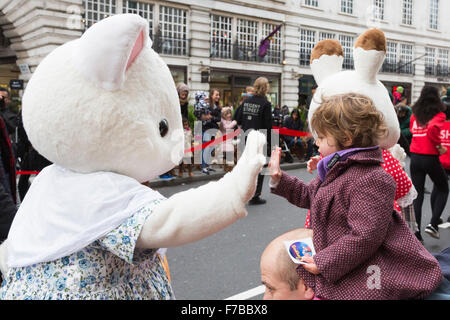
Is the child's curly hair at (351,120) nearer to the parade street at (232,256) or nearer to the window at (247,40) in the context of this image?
the parade street at (232,256)

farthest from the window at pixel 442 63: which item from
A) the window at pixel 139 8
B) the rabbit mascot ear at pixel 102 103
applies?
the rabbit mascot ear at pixel 102 103

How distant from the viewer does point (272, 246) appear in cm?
149

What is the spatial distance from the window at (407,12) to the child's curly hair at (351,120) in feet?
84.8

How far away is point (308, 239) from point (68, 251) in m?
0.88

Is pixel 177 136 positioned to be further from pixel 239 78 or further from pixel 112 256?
pixel 239 78

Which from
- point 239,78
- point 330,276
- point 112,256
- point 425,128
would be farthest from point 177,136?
point 239,78

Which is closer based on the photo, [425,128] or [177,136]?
[177,136]

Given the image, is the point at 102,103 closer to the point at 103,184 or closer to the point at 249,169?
the point at 103,184

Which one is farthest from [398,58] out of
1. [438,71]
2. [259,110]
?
[259,110]

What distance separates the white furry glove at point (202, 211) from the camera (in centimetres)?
120

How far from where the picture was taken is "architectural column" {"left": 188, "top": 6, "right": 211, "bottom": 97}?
1839 cm

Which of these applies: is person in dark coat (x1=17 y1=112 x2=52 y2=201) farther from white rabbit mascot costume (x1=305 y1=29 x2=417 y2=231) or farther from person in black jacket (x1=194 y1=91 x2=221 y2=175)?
person in black jacket (x1=194 y1=91 x2=221 y2=175)

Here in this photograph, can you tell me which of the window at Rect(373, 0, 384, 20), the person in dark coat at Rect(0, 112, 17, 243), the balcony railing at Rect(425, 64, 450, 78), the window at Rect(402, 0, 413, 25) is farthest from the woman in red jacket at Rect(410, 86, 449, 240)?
the balcony railing at Rect(425, 64, 450, 78)

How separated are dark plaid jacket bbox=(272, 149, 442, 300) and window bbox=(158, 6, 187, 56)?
1738cm
